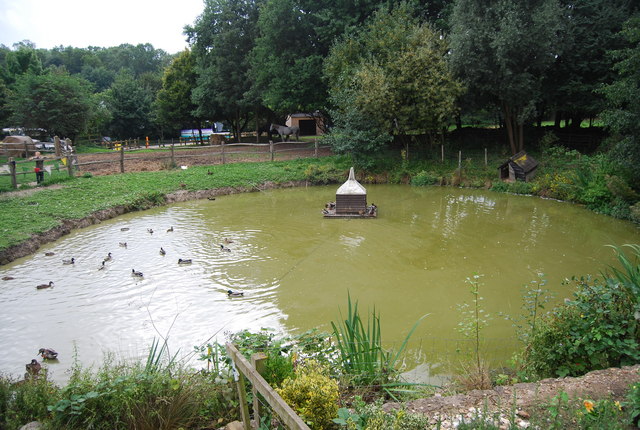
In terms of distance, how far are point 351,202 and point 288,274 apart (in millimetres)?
5329

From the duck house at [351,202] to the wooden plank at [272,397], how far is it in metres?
10.7

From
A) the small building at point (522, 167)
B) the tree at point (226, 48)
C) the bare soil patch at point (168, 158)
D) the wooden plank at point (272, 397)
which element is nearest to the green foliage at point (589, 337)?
the wooden plank at point (272, 397)

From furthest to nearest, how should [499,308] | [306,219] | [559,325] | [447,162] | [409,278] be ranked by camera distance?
[447,162] < [306,219] < [409,278] < [499,308] < [559,325]

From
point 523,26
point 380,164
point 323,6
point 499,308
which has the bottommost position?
point 499,308

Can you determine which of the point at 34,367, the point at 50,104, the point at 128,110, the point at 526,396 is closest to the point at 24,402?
the point at 34,367

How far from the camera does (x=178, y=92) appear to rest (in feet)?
112

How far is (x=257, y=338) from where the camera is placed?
519 centimetres

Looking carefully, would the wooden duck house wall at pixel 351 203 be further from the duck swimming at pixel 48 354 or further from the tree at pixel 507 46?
the duck swimming at pixel 48 354

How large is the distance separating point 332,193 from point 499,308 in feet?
40.2

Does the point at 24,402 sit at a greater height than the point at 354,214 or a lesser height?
lesser

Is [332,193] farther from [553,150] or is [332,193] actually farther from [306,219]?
[553,150]

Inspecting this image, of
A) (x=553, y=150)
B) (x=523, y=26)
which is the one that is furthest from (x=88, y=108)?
(x=553, y=150)

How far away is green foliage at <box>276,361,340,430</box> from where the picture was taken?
11.6 feet

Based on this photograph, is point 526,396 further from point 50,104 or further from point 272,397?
point 50,104
